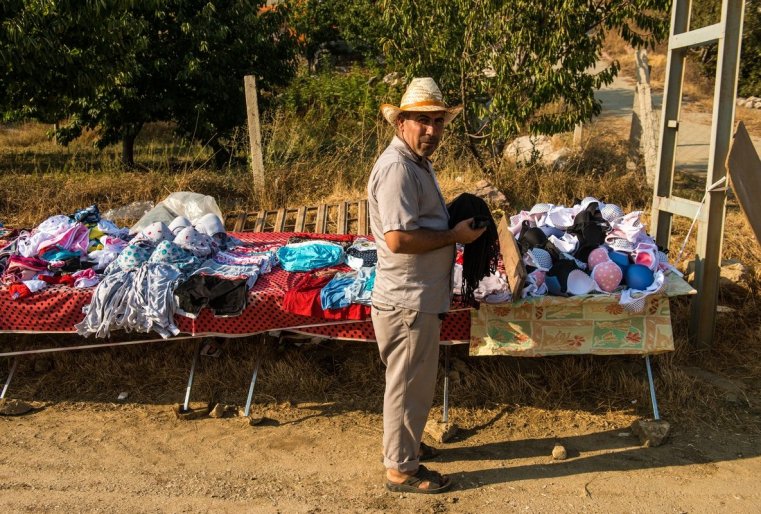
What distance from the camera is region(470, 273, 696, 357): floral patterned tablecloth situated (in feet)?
14.2

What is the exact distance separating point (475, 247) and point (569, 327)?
40.1 inches

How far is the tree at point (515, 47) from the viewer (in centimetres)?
822

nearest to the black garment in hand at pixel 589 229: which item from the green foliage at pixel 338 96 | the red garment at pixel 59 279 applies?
the red garment at pixel 59 279

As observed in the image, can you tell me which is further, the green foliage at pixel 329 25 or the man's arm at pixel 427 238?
the green foliage at pixel 329 25

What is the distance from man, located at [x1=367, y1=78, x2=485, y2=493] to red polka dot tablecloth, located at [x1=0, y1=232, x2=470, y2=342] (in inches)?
35.9

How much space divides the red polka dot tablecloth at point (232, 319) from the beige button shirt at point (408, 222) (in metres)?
0.95

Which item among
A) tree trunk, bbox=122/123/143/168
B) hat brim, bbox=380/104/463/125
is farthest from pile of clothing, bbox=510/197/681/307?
tree trunk, bbox=122/123/143/168

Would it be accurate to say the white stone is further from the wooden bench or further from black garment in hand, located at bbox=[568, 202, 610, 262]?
black garment in hand, located at bbox=[568, 202, 610, 262]

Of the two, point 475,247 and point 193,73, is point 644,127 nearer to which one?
point 475,247

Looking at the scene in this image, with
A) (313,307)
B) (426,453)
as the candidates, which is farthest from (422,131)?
(426,453)

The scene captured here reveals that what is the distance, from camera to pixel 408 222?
3176mm

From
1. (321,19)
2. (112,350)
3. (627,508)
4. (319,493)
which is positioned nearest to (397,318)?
(319,493)

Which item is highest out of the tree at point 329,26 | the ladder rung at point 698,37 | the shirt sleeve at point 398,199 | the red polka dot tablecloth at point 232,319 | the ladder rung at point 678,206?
the tree at point 329,26

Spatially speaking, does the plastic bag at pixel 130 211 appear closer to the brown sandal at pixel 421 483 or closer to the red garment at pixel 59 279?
the red garment at pixel 59 279
